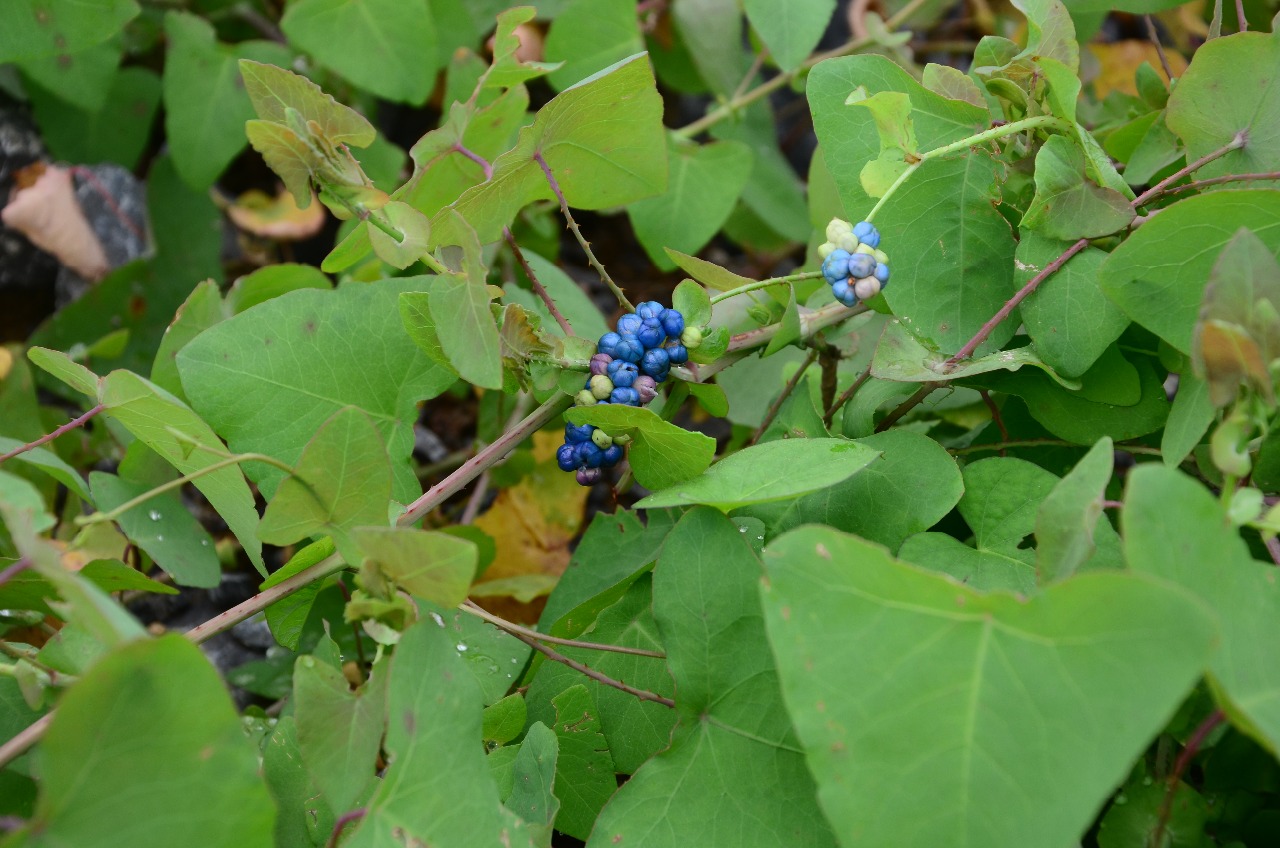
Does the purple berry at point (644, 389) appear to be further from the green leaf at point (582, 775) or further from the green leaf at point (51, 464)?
the green leaf at point (51, 464)

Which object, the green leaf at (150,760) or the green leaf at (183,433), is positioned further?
the green leaf at (183,433)

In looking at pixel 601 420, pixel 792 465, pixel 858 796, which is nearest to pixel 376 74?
pixel 601 420

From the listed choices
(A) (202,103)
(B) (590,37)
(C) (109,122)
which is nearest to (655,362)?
(B) (590,37)

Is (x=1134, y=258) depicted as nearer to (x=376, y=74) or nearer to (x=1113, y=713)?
(x=1113, y=713)

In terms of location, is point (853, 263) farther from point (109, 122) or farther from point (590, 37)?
point (109, 122)

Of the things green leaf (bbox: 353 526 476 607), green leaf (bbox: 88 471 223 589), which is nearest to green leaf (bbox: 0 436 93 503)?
green leaf (bbox: 88 471 223 589)

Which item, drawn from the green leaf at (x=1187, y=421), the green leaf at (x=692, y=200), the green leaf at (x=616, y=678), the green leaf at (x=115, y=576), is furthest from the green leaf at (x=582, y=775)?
the green leaf at (x=692, y=200)

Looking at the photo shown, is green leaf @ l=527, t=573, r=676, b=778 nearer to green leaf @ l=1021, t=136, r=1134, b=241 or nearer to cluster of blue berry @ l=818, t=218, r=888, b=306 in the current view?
cluster of blue berry @ l=818, t=218, r=888, b=306
